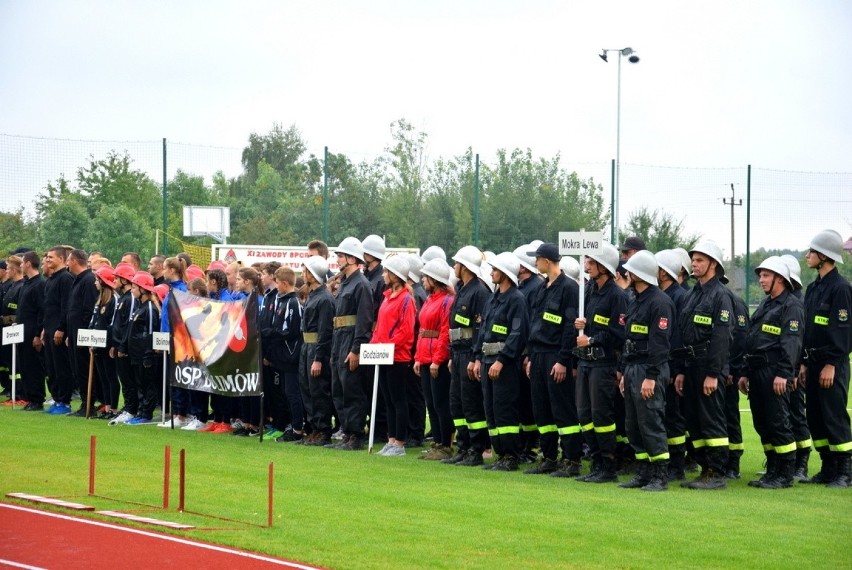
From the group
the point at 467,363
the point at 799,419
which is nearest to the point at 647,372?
the point at 799,419

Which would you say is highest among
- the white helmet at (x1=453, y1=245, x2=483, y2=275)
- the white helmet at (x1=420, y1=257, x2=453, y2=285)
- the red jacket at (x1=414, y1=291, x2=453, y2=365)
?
the white helmet at (x1=453, y1=245, x2=483, y2=275)

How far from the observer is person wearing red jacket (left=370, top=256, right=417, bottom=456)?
15.3 metres

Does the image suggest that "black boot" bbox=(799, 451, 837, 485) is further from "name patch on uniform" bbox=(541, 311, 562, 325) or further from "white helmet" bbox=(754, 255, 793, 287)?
"name patch on uniform" bbox=(541, 311, 562, 325)

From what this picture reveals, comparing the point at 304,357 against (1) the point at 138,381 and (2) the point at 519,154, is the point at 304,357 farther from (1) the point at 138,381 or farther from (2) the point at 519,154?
(2) the point at 519,154

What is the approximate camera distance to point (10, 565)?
8.59 metres

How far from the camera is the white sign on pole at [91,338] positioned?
60.7ft

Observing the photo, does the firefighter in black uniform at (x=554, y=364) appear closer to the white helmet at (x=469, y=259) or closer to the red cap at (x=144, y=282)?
the white helmet at (x=469, y=259)

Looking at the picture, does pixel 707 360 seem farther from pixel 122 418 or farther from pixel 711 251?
pixel 122 418

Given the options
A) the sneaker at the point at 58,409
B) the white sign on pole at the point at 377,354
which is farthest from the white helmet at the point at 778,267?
the sneaker at the point at 58,409

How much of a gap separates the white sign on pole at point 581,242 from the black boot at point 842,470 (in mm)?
3278

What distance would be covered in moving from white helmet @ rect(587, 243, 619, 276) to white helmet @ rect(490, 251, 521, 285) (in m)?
1.13

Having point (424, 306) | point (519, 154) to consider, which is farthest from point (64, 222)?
point (424, 306)

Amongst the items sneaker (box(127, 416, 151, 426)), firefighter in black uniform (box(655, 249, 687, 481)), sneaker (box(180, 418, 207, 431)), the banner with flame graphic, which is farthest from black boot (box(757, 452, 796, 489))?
sneaker (box(127, 416, 151, 426))

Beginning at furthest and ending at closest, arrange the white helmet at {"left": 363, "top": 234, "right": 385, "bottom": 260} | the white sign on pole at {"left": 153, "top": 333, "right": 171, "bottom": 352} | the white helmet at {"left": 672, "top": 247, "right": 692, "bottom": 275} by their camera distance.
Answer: the white sign on pole at {"left": 153, "top": 333, "right": 171, "bottom": 352}
the white helmet at {"left": 363, "top": 234, "right": 385, "bottom": 260}
the white helmet at {"left": 672, "top": 247, "right": 692, "bottom": 275}
